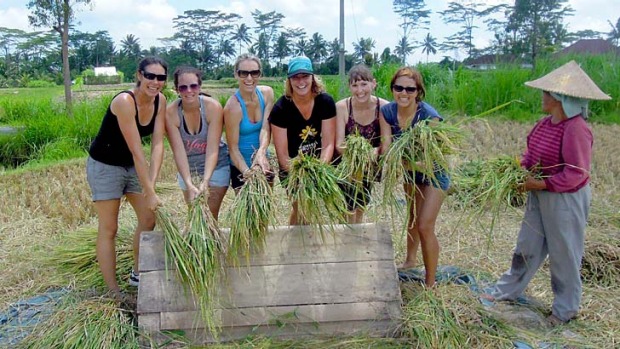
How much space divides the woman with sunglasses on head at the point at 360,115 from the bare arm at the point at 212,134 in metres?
0.73

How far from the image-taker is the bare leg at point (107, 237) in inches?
133

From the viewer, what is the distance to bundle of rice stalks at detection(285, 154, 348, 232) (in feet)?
9.96

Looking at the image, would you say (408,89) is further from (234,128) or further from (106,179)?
(106,179)

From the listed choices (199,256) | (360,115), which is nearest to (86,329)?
(199,256)

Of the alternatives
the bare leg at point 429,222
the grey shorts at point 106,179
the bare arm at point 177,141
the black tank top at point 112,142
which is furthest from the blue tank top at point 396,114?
the grey shorts at point 106,179

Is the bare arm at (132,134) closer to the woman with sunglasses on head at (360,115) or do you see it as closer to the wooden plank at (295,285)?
the wooden plank at (295,285)

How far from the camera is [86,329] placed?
3012 millimetres

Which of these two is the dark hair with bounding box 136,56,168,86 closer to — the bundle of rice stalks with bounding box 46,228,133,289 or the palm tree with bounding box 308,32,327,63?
the bundle of rice stalks with bounding box 46,228,133,289

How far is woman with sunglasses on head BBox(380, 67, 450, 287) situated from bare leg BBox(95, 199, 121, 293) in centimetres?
167

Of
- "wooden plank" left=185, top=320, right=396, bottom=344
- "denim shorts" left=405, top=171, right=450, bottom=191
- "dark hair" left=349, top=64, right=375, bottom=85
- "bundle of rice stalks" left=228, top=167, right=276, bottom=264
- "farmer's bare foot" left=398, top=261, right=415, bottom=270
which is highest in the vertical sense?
"dark hair" left=349, top=64, right=375, bottom=85

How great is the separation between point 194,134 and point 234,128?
0.26 meters

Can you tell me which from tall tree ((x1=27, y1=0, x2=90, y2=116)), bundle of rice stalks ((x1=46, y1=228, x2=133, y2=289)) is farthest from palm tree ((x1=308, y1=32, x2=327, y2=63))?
bundle of rice stalks ((x1=46, y1=228, x2=133, y2=289))

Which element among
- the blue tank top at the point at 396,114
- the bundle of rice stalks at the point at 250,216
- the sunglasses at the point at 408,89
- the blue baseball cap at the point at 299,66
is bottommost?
the bundle of rice stalks at the point at 250,216

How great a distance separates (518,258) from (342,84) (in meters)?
7.66
